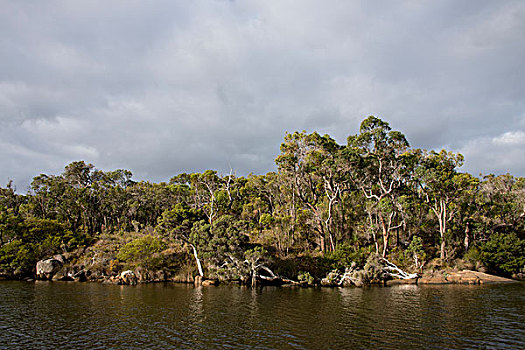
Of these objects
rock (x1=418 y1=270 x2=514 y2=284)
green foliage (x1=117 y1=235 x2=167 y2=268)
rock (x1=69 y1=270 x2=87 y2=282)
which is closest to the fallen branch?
rock (x1=418 y1=270 x2=514 y2=284)

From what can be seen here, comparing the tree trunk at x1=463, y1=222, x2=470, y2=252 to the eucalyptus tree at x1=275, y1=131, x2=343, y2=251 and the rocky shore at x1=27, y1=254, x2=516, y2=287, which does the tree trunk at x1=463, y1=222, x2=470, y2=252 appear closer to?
the rocky shore at x1=27, y1=254, x2=516, y2=287

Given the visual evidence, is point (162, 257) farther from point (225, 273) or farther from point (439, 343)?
point (439, 343)

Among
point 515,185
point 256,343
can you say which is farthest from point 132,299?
point 515,185

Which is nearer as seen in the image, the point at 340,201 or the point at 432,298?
the point at 432,298

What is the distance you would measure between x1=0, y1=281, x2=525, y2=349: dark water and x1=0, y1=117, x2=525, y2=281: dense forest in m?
13.3

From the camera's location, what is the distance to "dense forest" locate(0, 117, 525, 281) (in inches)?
2029

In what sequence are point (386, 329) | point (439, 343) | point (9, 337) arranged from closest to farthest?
point (439, 343) < point (9, 337) < point (386, 329)

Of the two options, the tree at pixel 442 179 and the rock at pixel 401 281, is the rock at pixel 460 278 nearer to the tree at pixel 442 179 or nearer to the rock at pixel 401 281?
the rock at pixel 401 281

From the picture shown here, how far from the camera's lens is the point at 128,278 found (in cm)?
5256

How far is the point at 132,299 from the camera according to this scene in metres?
35.6

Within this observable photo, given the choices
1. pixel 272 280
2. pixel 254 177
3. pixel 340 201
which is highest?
pixel 254 177

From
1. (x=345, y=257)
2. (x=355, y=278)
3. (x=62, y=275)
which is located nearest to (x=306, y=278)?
(x=355, y=278)

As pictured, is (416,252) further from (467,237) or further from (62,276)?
(62,276)

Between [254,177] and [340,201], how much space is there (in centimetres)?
2809
